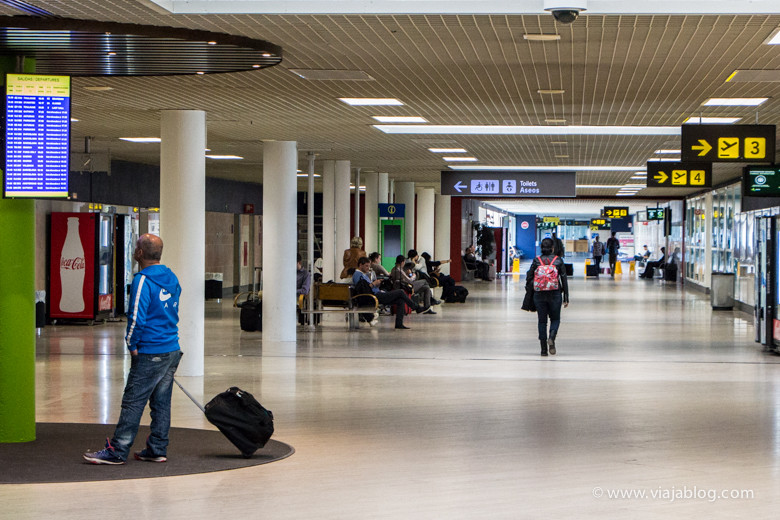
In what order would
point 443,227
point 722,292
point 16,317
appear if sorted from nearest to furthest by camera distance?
point 16,317
point 722,292
point 443,227

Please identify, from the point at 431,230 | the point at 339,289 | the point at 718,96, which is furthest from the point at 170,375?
the point at 431,230

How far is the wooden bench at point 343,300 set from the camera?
19.4 m

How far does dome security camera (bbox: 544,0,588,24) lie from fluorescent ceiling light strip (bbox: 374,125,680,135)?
8281mm

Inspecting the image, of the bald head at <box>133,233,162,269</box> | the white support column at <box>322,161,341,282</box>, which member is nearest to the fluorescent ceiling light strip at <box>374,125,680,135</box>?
the white support column at <box>322,161,341,282</box>

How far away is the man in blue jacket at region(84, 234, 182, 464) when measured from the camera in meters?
7.42

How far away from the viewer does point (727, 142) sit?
41.2ft

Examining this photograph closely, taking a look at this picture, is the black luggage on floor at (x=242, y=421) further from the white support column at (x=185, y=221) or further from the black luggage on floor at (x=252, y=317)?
the black luggage on floor at (x=252, y=317)

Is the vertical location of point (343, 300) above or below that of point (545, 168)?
below

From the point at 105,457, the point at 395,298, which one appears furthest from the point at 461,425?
the point at 395,298

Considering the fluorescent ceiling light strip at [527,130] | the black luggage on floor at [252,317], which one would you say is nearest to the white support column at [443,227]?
the black luggage on floor at [252,317]

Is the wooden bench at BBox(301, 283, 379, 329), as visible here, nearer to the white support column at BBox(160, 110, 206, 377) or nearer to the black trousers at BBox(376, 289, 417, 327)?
the black trousers at BBox(376, 289, 417, 327)

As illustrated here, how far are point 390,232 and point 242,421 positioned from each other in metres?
20.0

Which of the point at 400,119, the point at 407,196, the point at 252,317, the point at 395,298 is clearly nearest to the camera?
the point at 400,119

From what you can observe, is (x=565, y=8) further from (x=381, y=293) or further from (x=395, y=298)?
(x=381, y=293)
